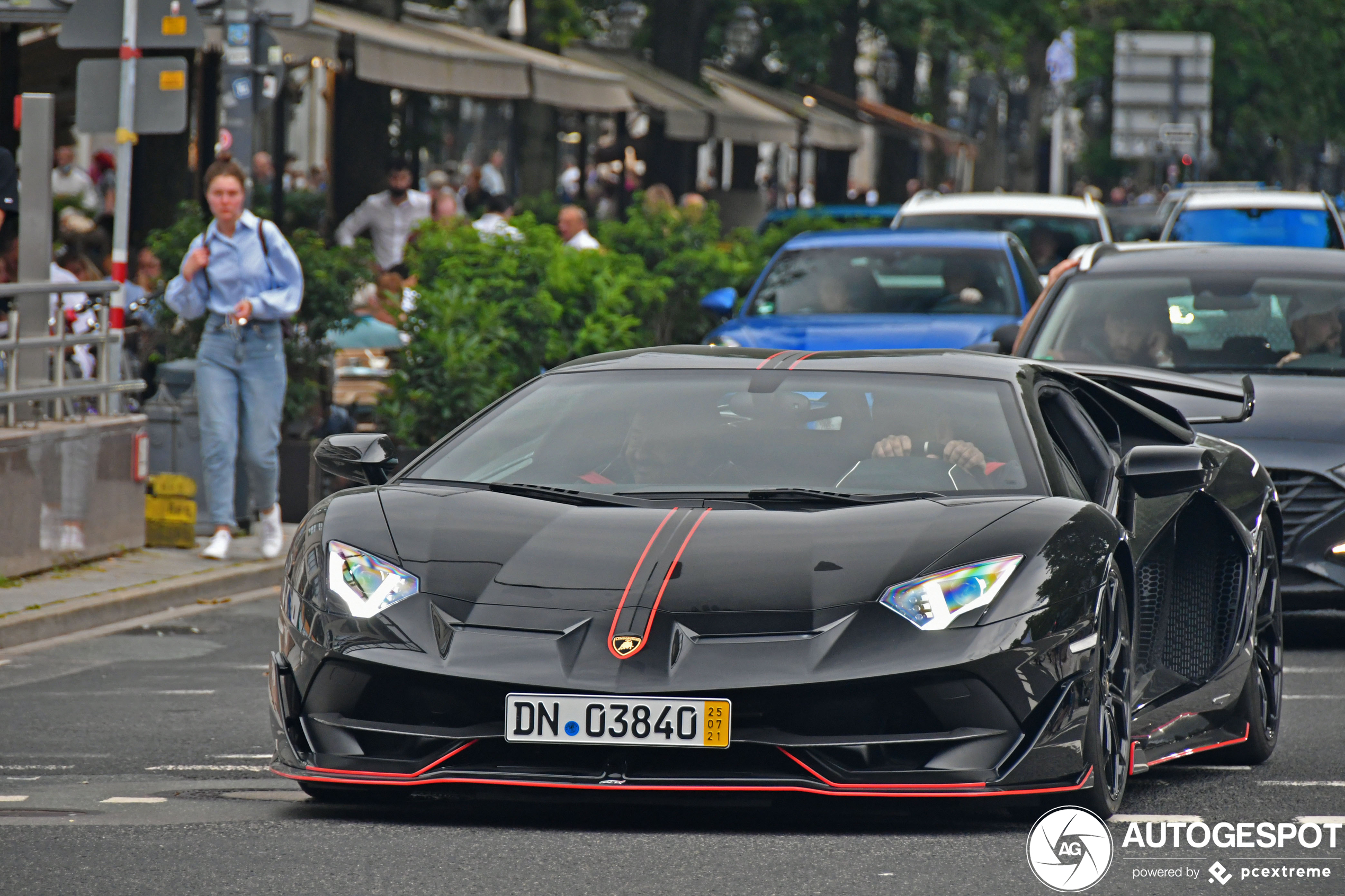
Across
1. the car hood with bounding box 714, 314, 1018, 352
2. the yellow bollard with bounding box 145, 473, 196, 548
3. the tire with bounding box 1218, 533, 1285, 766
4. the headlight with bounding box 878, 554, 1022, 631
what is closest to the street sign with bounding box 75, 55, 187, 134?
the yellow bollard with bounding box 145, 473, 196, 548

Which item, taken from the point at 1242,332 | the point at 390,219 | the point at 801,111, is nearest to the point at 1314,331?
the point at 1242,332

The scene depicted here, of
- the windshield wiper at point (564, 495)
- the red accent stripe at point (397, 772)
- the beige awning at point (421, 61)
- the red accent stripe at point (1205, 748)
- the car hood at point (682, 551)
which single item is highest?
the beige awning at point (421, 61)

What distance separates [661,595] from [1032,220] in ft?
51.2

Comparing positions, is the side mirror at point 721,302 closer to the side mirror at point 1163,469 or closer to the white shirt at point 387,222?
the white shirt at point 387,222

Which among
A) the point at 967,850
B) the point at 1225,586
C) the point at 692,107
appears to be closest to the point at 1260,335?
the point at 1225,586

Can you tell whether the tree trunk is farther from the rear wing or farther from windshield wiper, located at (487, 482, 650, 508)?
windshield wiper, located at (487, 482, 650, 508)

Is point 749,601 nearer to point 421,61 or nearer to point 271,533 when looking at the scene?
point 271,533

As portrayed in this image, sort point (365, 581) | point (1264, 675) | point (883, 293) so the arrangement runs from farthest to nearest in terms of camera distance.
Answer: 1. point (883, 293)
2. point (1264, 675)
3. point (365, 581)

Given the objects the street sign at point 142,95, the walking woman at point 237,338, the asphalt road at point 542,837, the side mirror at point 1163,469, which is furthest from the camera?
the street sign at point 142,95

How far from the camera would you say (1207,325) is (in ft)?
34.8

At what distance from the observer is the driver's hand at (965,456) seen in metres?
5.96

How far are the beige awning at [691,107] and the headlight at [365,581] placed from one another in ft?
76.1

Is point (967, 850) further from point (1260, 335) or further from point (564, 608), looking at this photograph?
point (1260, 335)

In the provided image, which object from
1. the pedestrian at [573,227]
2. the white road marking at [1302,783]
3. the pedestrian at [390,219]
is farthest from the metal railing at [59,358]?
the pedestrian at [390,219]
